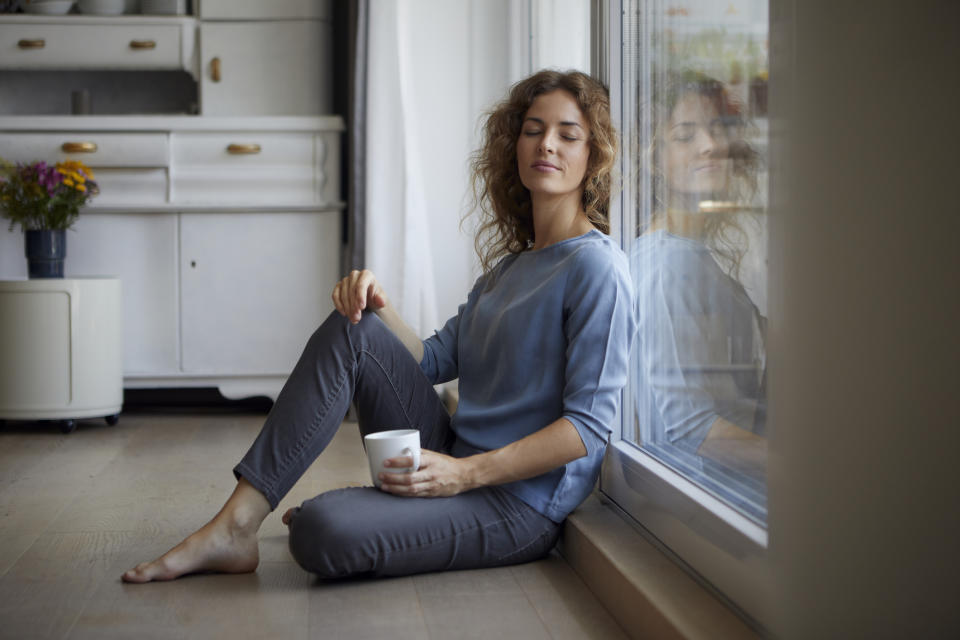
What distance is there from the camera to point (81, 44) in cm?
340

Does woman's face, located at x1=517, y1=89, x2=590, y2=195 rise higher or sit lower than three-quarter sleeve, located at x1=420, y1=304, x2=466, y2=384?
higher

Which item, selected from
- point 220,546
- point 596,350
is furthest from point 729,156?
Answer: point 220,546

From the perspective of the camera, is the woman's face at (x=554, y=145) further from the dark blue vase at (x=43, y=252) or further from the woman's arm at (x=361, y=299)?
the dark blue vase at (x=43, y=252)

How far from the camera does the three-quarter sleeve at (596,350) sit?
138cm

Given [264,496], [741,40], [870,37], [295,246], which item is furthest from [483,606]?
[295,246]

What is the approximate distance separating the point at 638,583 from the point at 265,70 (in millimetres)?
2733

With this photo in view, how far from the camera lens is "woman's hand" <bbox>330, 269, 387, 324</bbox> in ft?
5.16

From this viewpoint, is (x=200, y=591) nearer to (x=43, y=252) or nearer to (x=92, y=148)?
(x=43, y=252)

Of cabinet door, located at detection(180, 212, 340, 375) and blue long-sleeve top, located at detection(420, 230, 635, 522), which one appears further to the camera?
cabinet door, located at detection(180, 212, 340, 375)

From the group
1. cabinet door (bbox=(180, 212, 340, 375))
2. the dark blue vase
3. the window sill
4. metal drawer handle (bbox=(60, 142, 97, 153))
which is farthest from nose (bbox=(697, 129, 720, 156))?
metal drawer handle (bbox=(60, 142, 97, 153))

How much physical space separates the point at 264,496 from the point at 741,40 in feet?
3.18

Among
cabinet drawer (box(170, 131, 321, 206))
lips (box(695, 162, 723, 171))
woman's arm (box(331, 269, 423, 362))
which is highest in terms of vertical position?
cabinet drawer (box(170, 131, 321, 206))

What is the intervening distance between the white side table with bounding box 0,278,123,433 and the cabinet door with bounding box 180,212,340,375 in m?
0.37

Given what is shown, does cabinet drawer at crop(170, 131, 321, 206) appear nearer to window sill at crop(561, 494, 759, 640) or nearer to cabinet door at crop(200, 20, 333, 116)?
cabinet door at crop(200, 20, 333, 116)
